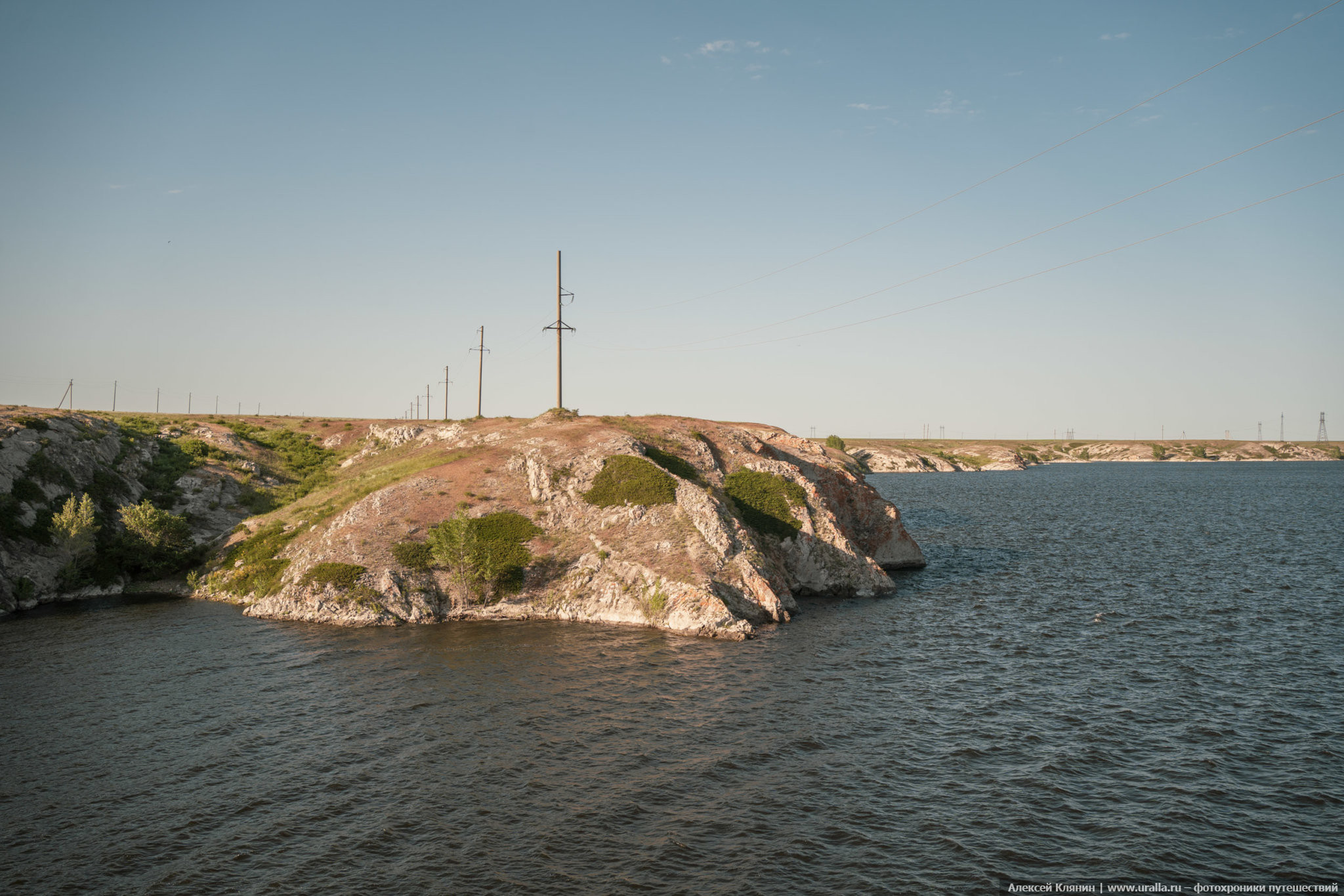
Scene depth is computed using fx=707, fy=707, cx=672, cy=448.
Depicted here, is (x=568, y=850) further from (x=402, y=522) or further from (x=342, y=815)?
(x=402, y=522)

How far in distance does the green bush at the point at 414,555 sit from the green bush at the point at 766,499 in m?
23.9

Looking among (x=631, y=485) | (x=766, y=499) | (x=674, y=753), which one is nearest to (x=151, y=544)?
(x=631, y=485)

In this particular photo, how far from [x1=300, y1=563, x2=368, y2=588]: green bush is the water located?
3.41 metres

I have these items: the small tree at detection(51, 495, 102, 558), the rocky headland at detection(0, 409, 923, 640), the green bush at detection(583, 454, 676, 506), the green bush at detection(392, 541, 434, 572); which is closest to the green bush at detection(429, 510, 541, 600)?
the rocky headland at detection(0, 409, 923, 640)

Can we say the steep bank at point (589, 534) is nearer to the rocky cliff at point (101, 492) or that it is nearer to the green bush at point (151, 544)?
the green bush at point (151, 544)

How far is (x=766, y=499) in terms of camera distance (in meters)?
59.0

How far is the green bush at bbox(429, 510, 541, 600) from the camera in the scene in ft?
159

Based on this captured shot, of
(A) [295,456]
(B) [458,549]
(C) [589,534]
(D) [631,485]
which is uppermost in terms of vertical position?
(A) [295,456]

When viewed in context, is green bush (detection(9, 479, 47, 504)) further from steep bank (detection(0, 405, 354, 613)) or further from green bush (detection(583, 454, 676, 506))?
green bush (detection(583, 454, 676, 506))

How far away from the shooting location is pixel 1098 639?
41.7 metres

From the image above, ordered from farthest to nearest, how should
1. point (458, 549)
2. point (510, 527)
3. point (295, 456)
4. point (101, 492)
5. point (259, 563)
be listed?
point (295, 456) < point (101, 492) < point (259, 563) < point (510, 527) < point (458, 549)

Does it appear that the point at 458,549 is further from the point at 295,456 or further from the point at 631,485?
the point at 295,456

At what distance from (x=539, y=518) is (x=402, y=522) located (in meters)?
10.2

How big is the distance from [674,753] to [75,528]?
5434 cm
